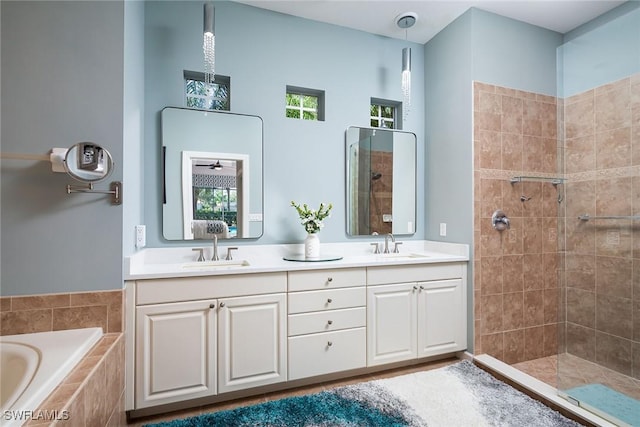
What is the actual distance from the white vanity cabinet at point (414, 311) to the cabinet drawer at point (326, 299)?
94 millimetres

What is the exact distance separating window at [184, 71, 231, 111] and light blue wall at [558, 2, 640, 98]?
7.78 feet

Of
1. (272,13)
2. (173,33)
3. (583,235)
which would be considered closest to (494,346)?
(583,235)

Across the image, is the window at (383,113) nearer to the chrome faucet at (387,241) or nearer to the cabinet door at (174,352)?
the chrome faucet at (387,241)

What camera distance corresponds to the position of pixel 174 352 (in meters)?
1.78

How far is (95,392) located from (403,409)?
155cm

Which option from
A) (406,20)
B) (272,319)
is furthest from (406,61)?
(272,319)

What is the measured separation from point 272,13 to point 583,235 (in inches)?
109

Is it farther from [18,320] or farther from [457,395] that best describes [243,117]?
[457,395]

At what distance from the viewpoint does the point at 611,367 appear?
6.09 ft

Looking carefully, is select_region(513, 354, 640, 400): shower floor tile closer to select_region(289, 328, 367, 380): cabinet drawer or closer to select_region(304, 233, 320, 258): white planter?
select_region(289, 328, 367, 380): cabinet drawer

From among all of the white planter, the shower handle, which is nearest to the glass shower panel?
the shower handle

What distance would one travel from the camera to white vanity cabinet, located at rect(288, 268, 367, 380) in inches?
79.7

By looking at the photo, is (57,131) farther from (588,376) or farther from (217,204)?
(588,376)

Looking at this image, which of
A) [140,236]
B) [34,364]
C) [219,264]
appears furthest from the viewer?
[219,264]
